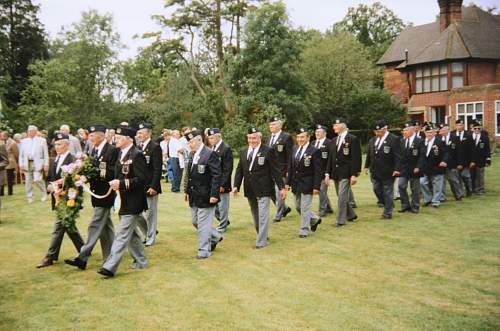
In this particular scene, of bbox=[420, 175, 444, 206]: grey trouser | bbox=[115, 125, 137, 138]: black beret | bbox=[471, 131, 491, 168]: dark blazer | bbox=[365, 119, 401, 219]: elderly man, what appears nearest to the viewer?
bbox=[115, 125, 137, 138]: black beret

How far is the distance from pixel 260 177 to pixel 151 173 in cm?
202

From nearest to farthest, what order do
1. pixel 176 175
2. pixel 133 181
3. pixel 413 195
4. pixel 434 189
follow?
pixel 133 181
pixel 413 195
pixel 434 189
pixel 176 175

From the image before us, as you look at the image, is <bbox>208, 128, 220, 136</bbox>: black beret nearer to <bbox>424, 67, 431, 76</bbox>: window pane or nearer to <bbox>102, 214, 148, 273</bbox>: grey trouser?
<bbox>102, 214, 148, 273</bbox>: grey trouser

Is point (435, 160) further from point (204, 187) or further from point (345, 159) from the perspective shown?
point (204, 187)

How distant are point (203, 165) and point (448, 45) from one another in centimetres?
3768

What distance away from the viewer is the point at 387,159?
39.0 ft

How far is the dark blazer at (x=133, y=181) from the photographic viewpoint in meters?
7.69

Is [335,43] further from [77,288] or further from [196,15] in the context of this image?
[77,288]

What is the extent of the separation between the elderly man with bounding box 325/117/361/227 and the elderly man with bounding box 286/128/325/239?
3.13ft

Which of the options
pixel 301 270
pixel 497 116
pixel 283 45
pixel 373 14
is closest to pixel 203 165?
pixel 301 270

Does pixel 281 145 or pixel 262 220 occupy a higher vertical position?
pixel 281 145

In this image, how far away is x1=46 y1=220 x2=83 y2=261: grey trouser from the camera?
8.36m

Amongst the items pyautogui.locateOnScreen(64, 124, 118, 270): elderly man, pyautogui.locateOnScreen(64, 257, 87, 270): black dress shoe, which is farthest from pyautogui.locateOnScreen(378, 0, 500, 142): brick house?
pyautogui.locateOnScreen(64, 257, 87, 270): black dress shoe

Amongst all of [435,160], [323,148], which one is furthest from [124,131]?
[435,160]
